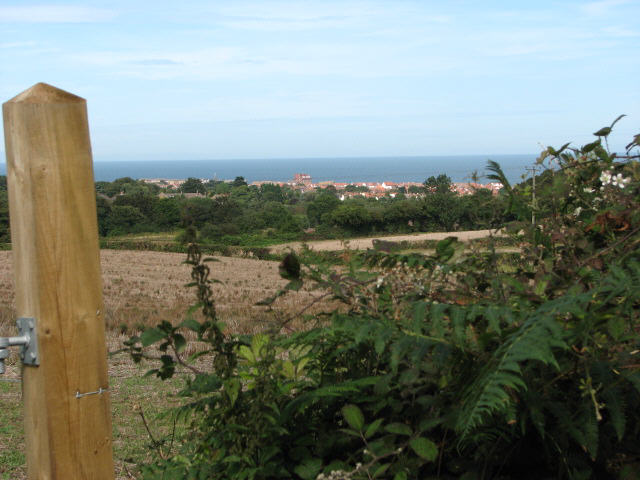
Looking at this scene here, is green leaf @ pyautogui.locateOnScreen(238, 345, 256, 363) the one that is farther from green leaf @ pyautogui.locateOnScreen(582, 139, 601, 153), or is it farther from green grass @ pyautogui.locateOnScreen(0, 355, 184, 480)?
green grass @ pyautogui.locateOnScreen(0, 355, 184, 480)

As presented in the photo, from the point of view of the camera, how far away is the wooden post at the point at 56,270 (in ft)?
4.05

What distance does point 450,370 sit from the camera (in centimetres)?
115

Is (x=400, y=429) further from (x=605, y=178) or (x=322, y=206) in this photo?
(x=322, y=206)

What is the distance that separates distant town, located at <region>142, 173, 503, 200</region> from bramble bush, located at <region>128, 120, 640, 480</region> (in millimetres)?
362

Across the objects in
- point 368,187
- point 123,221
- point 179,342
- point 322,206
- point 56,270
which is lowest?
point 123,221

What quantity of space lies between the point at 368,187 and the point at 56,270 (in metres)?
98.0

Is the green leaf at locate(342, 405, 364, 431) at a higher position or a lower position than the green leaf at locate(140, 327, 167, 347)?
lower

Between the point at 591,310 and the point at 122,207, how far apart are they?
56983 millimetres

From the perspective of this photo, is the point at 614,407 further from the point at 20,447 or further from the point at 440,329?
the point at 20,447

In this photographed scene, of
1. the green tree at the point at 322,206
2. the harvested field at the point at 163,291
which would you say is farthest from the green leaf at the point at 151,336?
the green tree at the point at 322,206

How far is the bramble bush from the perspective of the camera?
3.38 ft

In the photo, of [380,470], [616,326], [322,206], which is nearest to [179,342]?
[380,470]

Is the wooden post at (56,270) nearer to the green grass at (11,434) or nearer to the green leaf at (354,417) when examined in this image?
the green leaf at (354,417)

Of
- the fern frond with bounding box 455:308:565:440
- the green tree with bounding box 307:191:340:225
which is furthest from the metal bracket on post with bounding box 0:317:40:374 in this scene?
the green tree with bounding box 307:191:340:225
